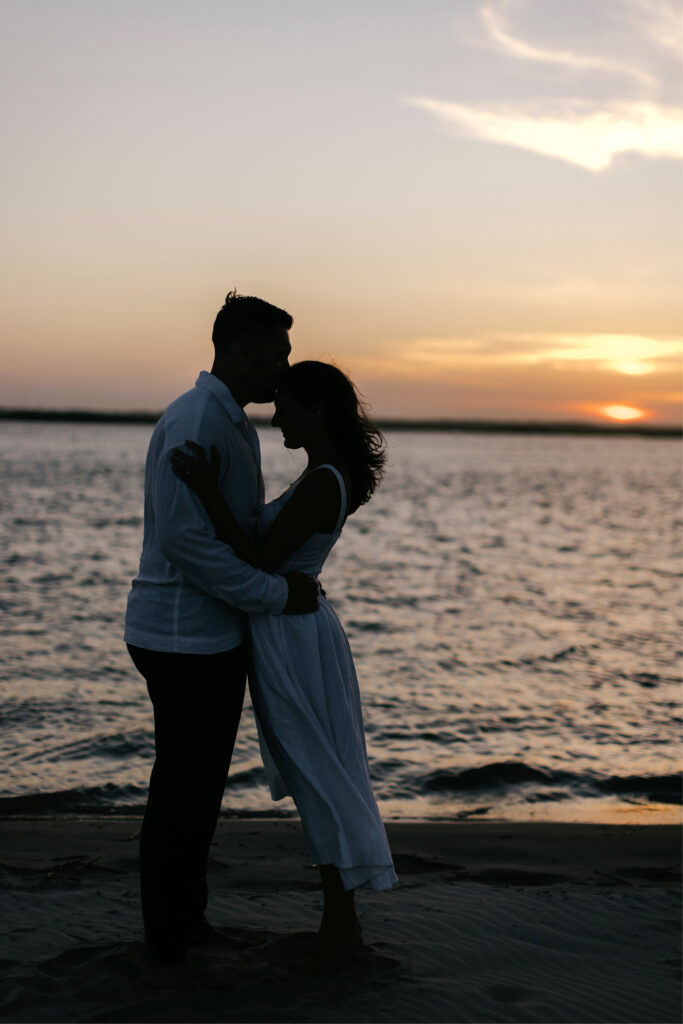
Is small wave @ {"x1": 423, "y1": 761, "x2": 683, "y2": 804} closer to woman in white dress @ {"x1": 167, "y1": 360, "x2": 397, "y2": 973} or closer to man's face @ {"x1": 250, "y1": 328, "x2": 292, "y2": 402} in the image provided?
woman in white dress @ {"x1": 167, "y1": 360, "x2": 397, "y2": 973}

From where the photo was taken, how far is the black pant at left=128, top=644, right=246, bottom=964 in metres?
3.64

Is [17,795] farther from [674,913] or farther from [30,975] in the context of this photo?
[674,913]

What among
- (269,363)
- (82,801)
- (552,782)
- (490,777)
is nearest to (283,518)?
(269,363)

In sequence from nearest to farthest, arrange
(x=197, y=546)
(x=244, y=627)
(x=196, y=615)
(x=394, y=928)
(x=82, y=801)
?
1. (x=197, y=546)
2. (x=196, y=615)
3. (x=244, y=627)
4. (x=394, y=928)
5. (x=82, y=801)

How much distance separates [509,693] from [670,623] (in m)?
5.16

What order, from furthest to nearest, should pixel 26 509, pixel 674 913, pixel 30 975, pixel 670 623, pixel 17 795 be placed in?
pixel 26 509
pixel 670 623
pixel 17 795
pixel 674 913
pixel 30 975

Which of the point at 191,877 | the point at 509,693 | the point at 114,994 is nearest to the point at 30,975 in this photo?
the point at 114,994

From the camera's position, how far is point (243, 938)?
4109mm

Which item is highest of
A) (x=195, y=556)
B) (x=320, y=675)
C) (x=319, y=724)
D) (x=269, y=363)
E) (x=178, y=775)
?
(x=269, y=363)

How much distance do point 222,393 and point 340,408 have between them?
0.47 metres

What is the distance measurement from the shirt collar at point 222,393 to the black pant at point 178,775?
2.96 ft

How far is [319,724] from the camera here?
381 centimetres

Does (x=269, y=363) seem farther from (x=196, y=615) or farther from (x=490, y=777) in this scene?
(x=490, y=777)

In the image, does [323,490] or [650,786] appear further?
[650,786]
